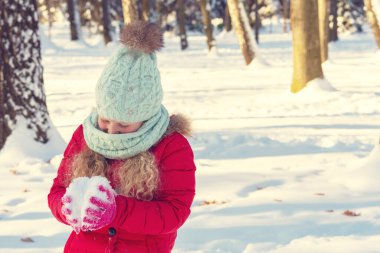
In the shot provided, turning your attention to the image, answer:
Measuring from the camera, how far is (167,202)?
2.28 meters

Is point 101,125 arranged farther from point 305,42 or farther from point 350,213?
point 305,42

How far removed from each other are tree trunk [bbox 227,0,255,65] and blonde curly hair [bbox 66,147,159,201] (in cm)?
1765

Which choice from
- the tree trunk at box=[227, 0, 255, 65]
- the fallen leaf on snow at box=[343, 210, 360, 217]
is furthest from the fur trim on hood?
the tree trunk at box=[227, 0, 255, 65]

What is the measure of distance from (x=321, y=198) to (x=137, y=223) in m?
3.55

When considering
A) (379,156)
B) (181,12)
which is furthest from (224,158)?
(181,12)

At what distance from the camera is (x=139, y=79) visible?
2326 mm

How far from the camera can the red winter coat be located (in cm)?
220

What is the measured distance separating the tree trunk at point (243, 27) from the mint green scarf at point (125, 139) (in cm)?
1763

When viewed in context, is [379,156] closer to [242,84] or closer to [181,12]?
[242,84]

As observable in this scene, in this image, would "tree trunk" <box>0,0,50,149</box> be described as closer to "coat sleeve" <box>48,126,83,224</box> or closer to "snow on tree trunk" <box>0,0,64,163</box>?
"snow on tree trunk" <box>0,0,64,163</box>

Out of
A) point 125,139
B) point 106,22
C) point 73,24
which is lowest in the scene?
point 73,24

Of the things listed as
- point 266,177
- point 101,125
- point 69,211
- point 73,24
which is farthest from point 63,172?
point 73,24

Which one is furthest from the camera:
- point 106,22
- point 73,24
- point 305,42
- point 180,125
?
point 73,24

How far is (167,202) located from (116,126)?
1.12 feet
